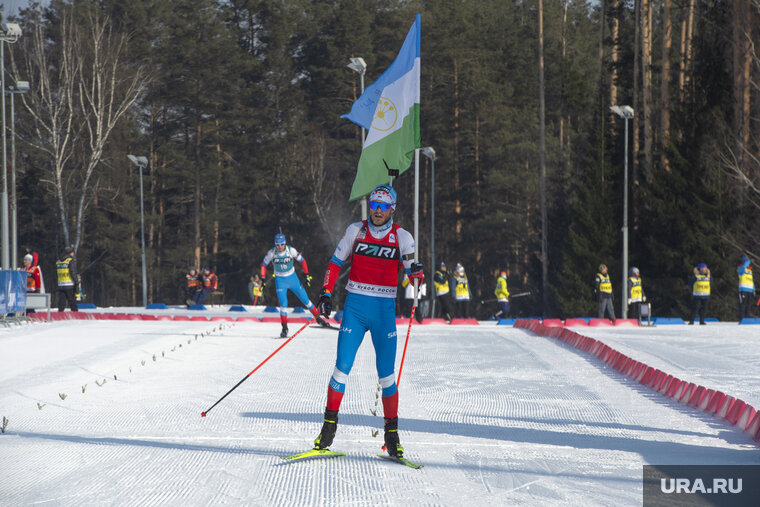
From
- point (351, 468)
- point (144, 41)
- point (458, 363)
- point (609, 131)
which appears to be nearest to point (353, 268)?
point (351, 468)

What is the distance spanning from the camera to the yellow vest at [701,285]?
24781mm

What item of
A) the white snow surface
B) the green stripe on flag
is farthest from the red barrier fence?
the green stripe on flag

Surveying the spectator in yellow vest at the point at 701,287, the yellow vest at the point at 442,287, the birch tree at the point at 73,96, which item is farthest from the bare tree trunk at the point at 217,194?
the spectator in yellow vest at the point at 701,287

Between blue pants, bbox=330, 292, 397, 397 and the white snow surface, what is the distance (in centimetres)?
67

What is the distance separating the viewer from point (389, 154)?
14312mm

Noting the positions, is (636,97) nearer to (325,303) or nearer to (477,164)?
(477,164)

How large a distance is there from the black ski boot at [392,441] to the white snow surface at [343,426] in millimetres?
187

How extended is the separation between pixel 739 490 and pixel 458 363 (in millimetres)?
A: 7550

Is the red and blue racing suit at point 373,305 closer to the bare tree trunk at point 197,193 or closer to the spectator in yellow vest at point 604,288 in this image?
the spectator in yellow vest at point 604,288

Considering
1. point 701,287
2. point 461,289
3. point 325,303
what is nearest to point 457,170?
point 461,289

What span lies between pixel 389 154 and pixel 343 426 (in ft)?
22.6

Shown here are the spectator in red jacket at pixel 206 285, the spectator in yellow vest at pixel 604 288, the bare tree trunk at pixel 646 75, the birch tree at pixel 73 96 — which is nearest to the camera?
the spectator in yellow vest at pixel 604 288

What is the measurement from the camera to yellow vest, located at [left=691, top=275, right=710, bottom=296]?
24781 mm

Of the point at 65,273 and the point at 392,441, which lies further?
the point at 65,273
